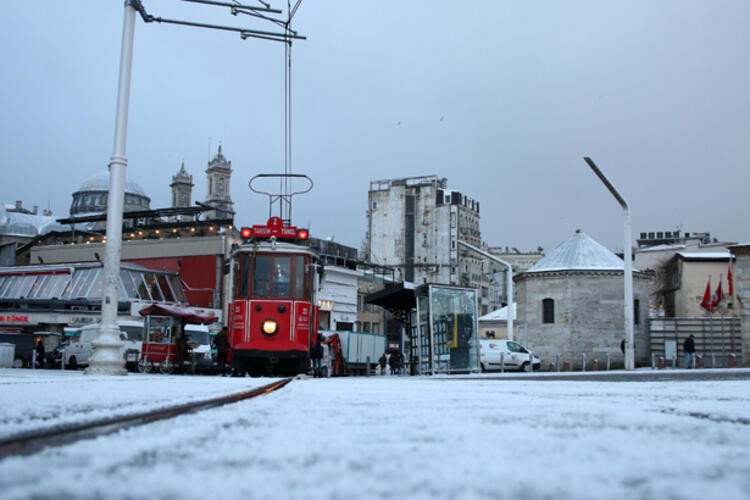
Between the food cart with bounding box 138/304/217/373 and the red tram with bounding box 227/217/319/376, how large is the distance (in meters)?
6.62

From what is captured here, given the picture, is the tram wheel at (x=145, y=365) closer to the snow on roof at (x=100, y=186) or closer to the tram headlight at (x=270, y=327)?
the tram headlight at (x=270, y=327)

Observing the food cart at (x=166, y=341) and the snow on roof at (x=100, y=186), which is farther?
the snow on roof at (x=100, y=186)

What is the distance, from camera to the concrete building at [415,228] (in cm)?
9806

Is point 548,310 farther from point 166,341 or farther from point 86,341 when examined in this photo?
point 86,341

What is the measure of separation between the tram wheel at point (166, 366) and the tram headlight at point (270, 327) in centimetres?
766

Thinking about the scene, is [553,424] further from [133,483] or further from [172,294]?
[172,294]

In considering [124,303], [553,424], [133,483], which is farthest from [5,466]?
[124,303]

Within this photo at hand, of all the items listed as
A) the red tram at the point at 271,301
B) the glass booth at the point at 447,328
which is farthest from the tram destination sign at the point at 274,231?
the glass booth at the point at 447,328

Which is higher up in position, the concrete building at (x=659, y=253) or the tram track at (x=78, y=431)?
the concrete building at (x=659, y=253)

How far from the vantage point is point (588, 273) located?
40.3 meters

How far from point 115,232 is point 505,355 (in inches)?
947

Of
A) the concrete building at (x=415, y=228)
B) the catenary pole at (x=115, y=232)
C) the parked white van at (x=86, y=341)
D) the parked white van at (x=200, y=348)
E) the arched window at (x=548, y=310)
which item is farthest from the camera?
the concrete building at (x=415, y=228)

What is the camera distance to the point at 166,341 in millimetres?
24922

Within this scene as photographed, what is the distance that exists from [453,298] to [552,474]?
21800mm
